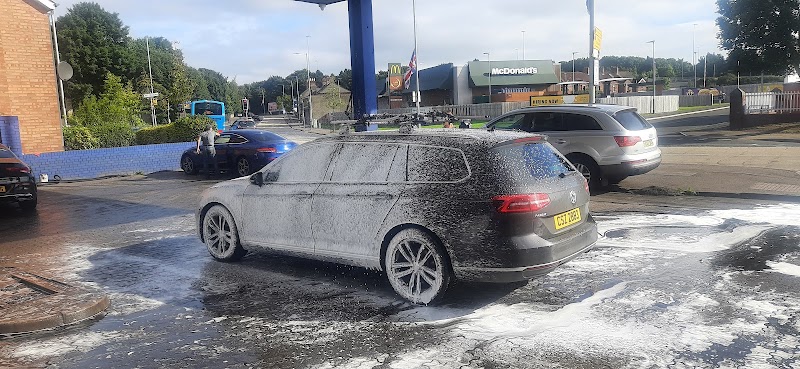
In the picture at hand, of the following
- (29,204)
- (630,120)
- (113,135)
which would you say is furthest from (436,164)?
(113,135)

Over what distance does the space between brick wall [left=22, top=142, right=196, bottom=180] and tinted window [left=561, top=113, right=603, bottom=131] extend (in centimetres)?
1487

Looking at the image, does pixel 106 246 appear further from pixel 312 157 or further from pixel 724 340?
pixel 724 340

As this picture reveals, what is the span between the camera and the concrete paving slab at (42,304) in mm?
4992

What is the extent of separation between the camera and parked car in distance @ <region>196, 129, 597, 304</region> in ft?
16.2

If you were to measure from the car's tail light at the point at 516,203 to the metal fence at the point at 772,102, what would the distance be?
27557mm

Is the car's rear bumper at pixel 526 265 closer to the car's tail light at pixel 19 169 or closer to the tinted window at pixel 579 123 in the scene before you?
the tinted window at pixel 579 123

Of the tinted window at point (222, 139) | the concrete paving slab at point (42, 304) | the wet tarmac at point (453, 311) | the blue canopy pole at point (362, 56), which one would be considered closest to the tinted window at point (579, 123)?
the wet tarmac at point (453, 311)

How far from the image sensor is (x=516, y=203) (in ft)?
16.0

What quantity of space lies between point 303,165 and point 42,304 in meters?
2.69

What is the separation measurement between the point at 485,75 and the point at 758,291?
7230 centimetres

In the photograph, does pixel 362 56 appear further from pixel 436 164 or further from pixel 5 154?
pixel 436 164

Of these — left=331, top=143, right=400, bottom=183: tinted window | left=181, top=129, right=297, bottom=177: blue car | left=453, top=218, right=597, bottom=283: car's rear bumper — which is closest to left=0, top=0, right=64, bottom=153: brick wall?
left=181, top=129, right=297, bottom=177: blue car

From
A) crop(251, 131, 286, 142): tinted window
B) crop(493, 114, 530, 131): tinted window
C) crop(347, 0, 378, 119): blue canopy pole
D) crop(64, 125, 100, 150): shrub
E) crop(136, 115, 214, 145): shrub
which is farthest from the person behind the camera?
crop(136, 115, 214, 145): shrub

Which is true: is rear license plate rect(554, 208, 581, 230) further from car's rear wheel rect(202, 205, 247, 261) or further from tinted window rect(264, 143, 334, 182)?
car's rear wheel rect(202, 205, 247, 261)
